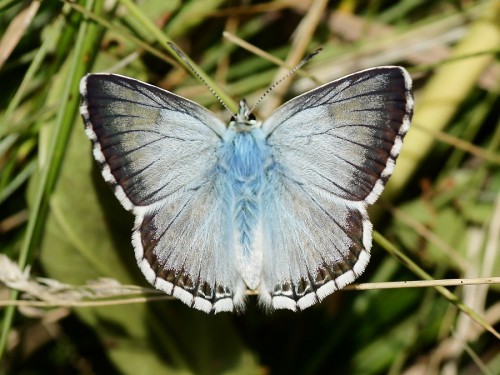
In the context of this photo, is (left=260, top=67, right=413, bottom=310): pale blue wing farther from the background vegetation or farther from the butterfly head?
the background vegetation

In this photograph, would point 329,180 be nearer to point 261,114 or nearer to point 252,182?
point 252,182

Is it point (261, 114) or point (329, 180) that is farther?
point (261, 114)

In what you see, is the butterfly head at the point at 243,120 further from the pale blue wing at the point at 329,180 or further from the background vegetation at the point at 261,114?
the background vegetation at the point at 261,114

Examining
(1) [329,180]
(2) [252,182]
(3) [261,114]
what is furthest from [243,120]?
(3) [261,114]

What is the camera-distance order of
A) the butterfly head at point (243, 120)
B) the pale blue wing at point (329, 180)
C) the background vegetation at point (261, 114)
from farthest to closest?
the background vegetation at point (261, 114) < the butterfly head at point (243, 120) < the pale blue wing at point (329, 180)

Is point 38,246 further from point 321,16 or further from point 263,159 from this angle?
point 321,16

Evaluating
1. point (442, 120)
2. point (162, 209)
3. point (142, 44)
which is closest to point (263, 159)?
point (162, 209)

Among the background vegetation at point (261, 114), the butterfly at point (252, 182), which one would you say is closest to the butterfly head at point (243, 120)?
the butterfly at point (252, 182)

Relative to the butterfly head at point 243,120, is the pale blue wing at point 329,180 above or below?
below
